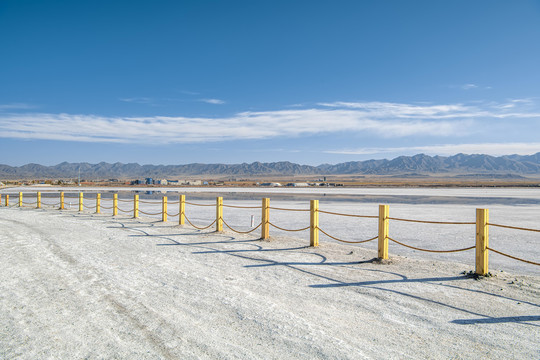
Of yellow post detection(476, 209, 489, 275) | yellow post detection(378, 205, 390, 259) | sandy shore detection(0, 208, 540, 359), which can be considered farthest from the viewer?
yellow post detection(378, 205, 390, 259)

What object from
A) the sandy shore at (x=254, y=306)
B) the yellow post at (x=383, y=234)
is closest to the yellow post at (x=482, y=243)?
the sandy shore at (x=254, y=306)

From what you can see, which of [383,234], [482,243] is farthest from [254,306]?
[482,243]

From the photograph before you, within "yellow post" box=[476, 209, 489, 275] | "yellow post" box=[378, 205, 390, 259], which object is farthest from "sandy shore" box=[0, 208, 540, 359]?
"yellow post" box=[378, 205, 390, 259]

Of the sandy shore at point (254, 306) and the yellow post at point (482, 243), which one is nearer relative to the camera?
the sandy shore at point (254, 306)

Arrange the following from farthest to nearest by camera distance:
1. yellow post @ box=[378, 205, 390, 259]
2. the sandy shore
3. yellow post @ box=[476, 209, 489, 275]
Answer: yellow post @ box=[378, 205, 390, 259]
yellow post @ box=[476, 209, 489, 275]
the sandy shore

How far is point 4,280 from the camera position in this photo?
23.9 ft

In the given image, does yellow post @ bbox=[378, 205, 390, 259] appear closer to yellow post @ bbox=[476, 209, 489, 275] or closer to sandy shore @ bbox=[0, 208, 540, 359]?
sandy shore @ bbox=[0, 208, 540, 359]

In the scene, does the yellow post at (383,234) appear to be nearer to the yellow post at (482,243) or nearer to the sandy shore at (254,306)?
the sandy shore at (254,306)

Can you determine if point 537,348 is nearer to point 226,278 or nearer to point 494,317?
point 494,317

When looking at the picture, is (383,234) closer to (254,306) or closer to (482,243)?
(482,243)

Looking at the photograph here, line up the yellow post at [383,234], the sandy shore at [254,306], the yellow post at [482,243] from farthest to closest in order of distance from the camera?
the yellow post at [383,234], the yellow post at [482,243], the sandy shore at [254,306]

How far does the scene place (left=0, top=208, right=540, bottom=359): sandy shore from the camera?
4.48 meters

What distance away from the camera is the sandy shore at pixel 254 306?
14.7 ft

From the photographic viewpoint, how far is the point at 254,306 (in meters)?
5.87
